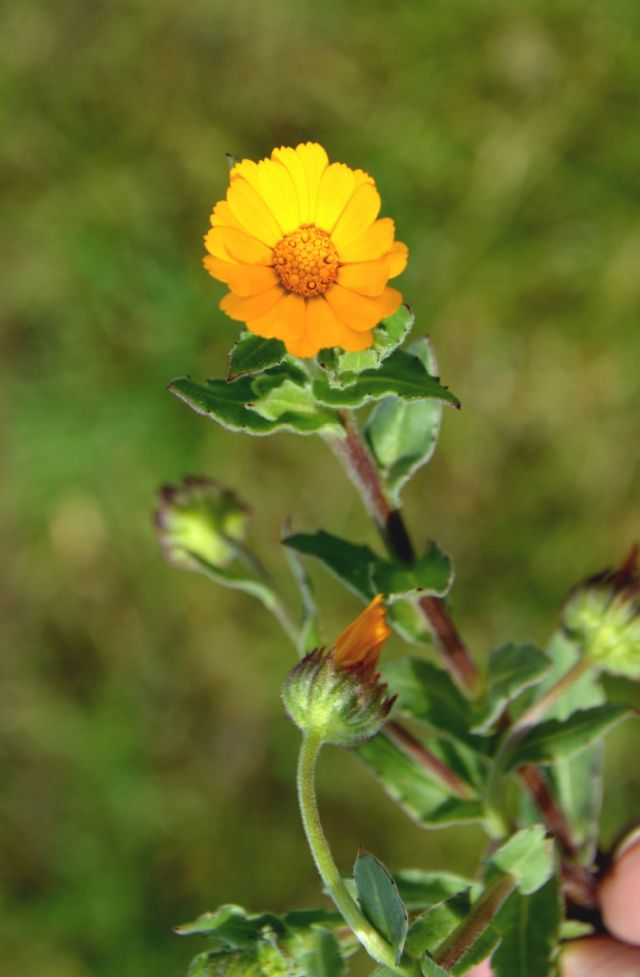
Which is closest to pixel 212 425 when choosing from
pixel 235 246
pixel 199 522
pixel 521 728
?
pixel 199 522

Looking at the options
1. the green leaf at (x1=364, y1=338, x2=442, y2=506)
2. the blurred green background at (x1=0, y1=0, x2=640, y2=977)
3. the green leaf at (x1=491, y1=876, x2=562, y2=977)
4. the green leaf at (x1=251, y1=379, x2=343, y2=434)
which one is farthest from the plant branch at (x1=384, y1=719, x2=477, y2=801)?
the blurred green background at (x1=0, y1=0, x2=640, y2=977)

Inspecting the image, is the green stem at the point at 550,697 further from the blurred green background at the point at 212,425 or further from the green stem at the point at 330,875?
the blurred green background at the point at 212,425

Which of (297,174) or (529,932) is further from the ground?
(297,174)

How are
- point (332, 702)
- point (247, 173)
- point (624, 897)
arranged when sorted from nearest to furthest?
point (247, 173) → point (332, 702) → point (624, 897)

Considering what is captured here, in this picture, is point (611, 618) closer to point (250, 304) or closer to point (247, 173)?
point (250, 304)

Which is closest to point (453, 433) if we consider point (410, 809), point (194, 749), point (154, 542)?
point (154, 542)

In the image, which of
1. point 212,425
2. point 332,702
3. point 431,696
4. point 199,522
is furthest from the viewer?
point 212,425

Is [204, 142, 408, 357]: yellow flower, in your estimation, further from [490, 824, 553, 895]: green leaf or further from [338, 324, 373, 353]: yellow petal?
[490, 824, 553, 895]: green leaf

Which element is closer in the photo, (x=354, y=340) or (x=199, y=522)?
(x=354, y=340)
